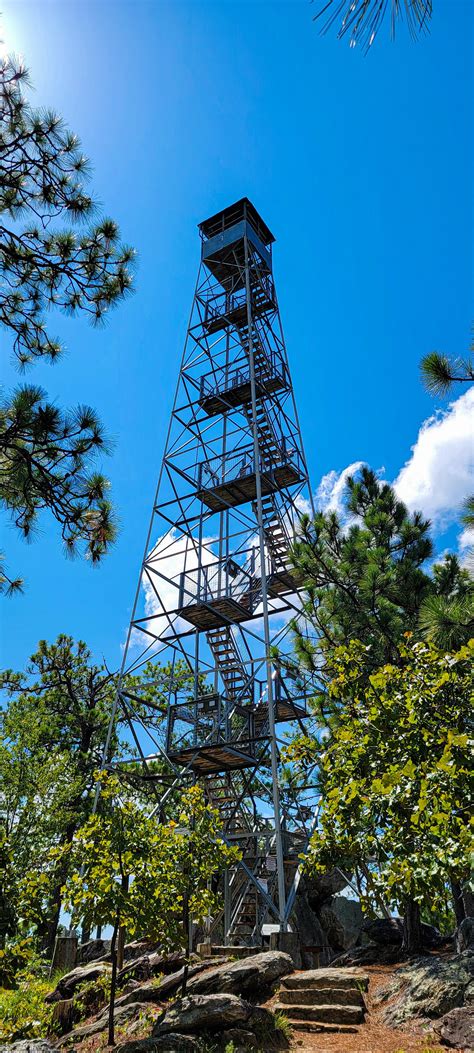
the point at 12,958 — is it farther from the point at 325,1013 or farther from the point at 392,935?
the point at 392,935

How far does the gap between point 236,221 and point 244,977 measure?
22.1m

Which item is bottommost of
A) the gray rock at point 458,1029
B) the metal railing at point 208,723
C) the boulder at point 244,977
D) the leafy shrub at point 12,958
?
the gray rock at point 458,1029

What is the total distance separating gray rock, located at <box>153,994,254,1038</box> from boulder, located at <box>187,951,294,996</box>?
0.73 meters

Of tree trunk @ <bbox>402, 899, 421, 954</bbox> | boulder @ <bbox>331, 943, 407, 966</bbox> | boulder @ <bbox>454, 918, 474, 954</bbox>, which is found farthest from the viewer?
tree trunk @ <bbox>402, 899, 421, 954</bbox>

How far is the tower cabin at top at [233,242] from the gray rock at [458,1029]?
780 inches

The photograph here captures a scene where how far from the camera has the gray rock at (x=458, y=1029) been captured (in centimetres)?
682

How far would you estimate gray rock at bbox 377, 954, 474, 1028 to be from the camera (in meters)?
7.86

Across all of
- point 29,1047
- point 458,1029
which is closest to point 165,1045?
point 29,1047

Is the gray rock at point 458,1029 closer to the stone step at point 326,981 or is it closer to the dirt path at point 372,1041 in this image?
the dirt path at point 372,1041

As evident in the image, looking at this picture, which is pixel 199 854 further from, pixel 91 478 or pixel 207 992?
pixel 91 478

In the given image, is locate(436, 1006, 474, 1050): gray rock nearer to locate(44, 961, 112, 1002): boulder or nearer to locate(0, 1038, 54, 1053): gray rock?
locate(0, 1038, 54, 1053): gray rock

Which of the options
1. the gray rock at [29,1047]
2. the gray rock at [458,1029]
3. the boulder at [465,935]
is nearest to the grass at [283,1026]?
the gray rock at [458,1029]

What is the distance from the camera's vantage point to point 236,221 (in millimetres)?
23781

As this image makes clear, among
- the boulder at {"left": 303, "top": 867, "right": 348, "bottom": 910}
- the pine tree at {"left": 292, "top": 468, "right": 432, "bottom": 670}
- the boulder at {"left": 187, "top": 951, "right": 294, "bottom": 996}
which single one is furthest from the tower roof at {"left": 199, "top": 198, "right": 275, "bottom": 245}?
the boulder at {"left": 187, "top": 951, "right": 294, "bottom": 996}
